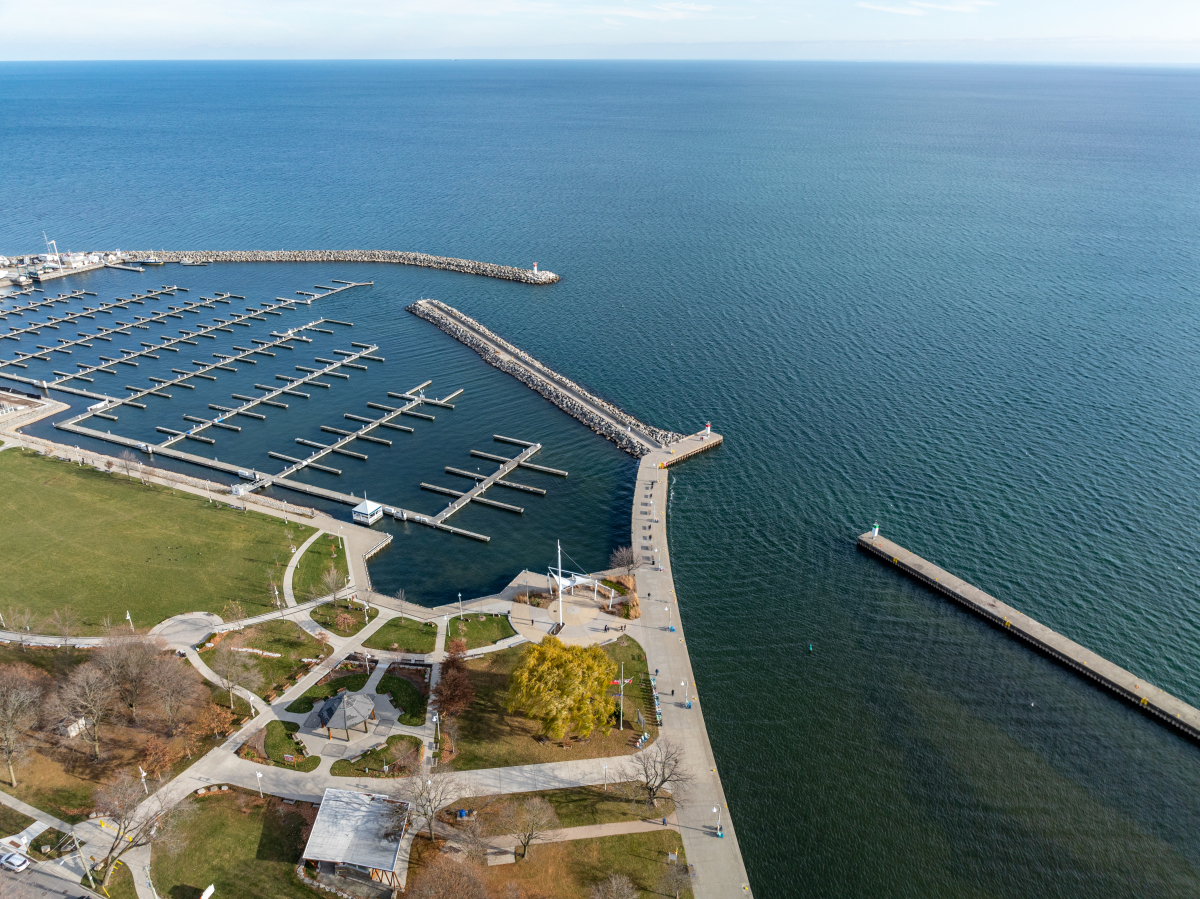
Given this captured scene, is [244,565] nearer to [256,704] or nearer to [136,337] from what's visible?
[256,704]

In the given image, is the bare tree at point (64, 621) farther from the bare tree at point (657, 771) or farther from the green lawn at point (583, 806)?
the bare tree at point (657, 771)

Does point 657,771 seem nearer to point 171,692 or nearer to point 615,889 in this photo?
point 615,889

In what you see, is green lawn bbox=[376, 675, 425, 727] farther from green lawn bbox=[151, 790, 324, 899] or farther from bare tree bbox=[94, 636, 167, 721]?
bare tree bbox=[94, 636, 167, 721]

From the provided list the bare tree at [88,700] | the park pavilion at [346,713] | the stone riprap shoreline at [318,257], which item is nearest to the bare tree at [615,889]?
the park pavilion at [346,713]

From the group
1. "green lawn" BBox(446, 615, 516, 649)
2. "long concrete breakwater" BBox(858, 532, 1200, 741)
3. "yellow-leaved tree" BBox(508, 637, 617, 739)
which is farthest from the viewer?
"green lawn" BBox(446, 615, 516, 649)

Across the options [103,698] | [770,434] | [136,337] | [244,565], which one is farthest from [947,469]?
[136,337]

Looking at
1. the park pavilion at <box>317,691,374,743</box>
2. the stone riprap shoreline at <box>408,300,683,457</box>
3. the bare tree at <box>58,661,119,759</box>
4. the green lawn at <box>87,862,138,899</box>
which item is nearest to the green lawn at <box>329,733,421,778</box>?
the park pavilion at <box>317,691,374,743</box>
